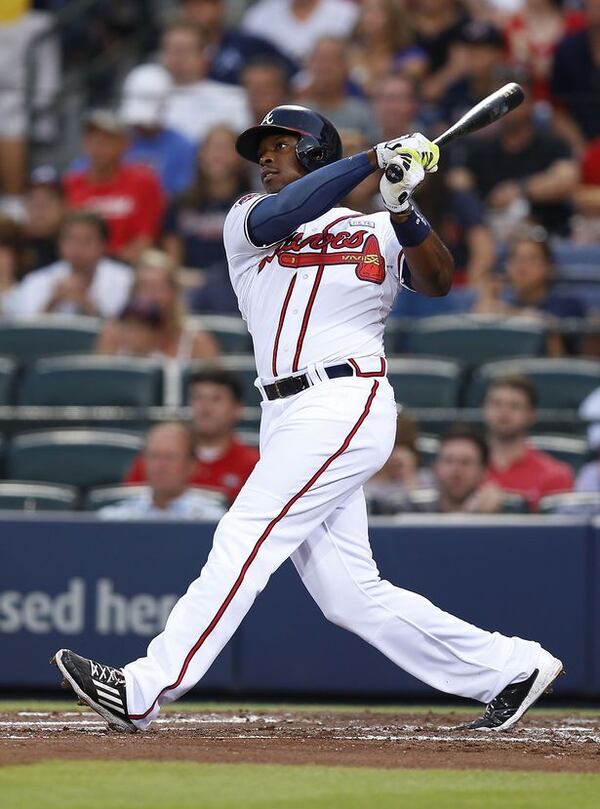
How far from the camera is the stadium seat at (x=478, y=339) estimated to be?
9.32 m

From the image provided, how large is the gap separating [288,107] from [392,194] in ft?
2.02

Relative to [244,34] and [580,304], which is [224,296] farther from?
[244,34]

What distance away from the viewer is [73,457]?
8.33m

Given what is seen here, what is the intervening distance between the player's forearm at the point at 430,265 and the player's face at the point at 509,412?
2888 millimetres

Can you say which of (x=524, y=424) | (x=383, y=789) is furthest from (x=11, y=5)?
(x=383, y=789)

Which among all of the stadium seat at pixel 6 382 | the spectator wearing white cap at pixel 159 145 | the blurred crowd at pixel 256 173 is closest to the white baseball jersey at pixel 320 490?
the blurred crowd at pixel 256 173

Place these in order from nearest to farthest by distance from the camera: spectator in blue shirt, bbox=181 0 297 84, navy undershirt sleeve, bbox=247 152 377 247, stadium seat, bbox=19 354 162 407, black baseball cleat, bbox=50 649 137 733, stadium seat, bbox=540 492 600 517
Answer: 1. black baseball cleat, bbox=50 649 137 733
2. navy undershirt sleeve, bbox=247 152 377 247
3. stadium seat, bbox=540 492 600 517
4. stadium seat, bbox=19 354 162 407
5. spectator in blue shirt, bbox=181 0 297 84

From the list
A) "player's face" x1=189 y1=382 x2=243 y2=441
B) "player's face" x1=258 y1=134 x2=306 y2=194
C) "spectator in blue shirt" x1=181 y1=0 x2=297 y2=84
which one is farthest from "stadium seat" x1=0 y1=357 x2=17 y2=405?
"player's face" x1=258 y1=134 x2=306 y2=194

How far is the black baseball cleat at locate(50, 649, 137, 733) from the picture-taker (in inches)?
183

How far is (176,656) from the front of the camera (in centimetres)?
468

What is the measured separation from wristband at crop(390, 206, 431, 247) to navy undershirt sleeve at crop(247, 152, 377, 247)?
6.8 inches

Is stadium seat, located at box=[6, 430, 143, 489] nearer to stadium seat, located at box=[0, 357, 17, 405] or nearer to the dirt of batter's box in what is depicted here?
stadium seat, located at box=[0, 357, 17, 405]

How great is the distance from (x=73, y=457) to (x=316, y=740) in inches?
144

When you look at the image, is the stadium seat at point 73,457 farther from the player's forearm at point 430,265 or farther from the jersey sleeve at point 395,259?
the player's forearm at point 430,265
